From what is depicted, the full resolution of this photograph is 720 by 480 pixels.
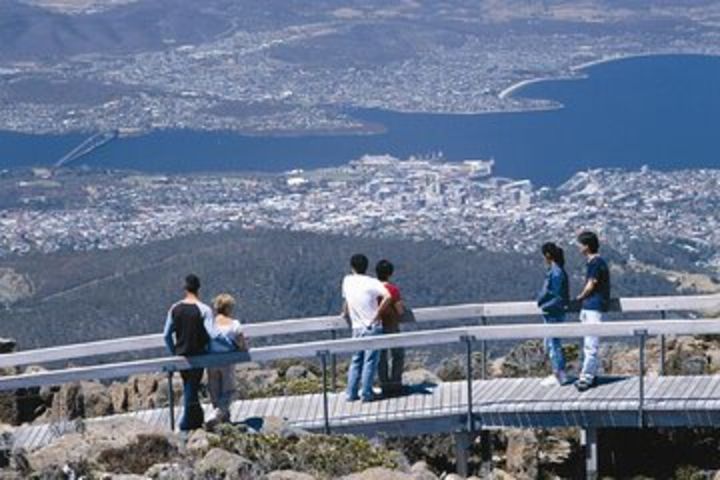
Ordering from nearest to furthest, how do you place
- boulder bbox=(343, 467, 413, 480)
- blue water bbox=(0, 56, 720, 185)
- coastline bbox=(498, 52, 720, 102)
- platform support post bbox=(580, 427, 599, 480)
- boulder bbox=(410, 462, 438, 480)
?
1. boulder bbox=(343, 467, 413, 480)
2. boulder bbox=(410, 462, 438, 480)
3. platform support post bbox=(580, 427, 599, 480)
4. blue water bbox=(0, 56, 720, 185)
5. coastline bbox=(498, 52, 720, 102)

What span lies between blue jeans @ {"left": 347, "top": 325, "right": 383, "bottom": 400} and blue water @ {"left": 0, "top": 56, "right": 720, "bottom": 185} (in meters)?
82.3

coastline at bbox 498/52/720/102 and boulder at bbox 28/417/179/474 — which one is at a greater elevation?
coastline at bbox 498/52/720/102

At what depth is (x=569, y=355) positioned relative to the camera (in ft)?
47.5

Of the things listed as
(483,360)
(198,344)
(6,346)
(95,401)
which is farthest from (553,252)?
(6,346)

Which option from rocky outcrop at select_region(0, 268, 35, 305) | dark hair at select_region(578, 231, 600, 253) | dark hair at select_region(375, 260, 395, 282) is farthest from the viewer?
rocky outcrop at select_region(0, 268, 35, 305)

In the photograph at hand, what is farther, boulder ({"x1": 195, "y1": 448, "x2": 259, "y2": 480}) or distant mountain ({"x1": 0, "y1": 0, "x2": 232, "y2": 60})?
distant mountain ({"x1": 0, "y1": 0, "x2": 232, "y2": 60})

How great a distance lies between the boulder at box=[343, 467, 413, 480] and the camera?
356 inches

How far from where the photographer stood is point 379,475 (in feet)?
29.8

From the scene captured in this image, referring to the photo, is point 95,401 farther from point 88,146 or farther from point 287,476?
point 88,146

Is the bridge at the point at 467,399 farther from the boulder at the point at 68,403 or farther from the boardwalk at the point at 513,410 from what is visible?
the boulder at the point at 68,403

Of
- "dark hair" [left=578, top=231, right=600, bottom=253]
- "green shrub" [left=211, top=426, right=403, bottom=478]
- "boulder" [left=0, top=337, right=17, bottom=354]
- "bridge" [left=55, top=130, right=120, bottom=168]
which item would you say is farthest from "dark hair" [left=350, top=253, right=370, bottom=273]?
"bridge" [left=55, top=130, right=120, bottom=168]

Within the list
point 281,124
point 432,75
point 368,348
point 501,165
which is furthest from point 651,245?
point 432,75

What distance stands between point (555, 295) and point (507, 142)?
339ft

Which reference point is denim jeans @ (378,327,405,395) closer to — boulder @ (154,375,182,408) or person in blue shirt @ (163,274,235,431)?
person in blue shirt @ (163,274,235,431)
